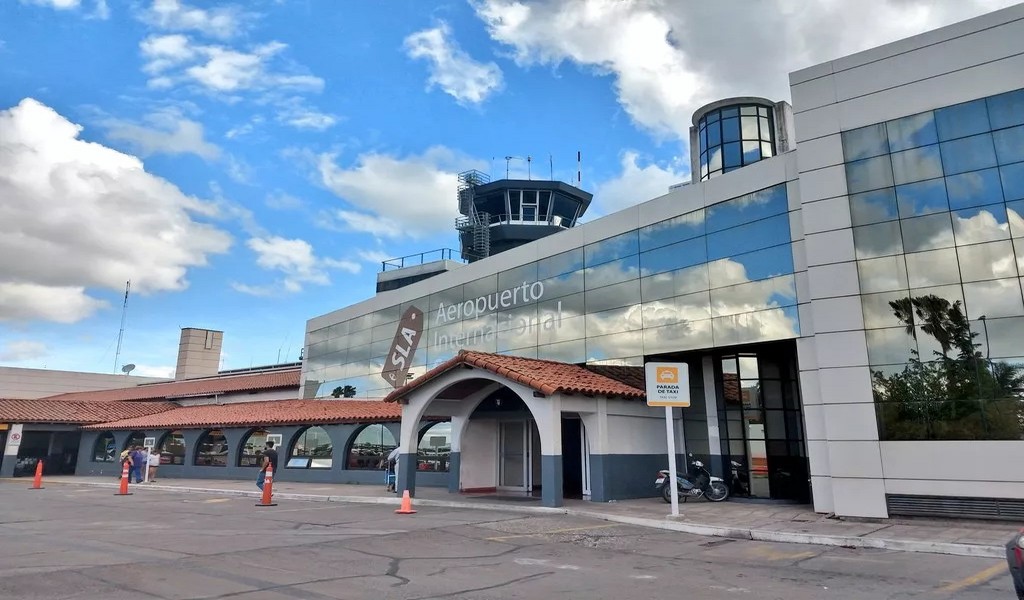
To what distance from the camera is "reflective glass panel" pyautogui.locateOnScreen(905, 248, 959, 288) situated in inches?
523

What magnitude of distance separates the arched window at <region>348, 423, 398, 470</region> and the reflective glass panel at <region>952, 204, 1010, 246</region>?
20.5 m

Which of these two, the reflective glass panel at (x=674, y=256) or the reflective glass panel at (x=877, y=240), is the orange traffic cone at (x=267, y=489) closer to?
the reflective glass panel at (x=674, y=256)

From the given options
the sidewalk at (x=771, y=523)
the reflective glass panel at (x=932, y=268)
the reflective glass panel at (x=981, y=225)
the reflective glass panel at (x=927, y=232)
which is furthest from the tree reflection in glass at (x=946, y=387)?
the sidewalk at (x=771, y=523)

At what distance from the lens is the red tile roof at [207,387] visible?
38.6 meters

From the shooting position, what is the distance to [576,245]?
22.4m

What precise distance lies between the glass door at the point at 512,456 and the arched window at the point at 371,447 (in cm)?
629

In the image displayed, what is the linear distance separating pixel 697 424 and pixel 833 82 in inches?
409

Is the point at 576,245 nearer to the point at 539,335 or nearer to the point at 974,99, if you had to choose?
the point at 539,335

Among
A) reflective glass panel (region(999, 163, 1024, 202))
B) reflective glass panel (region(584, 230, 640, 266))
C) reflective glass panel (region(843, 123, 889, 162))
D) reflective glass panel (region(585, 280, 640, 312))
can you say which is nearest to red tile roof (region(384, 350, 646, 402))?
reflective glass panel (region(585, 280, 640, 312))

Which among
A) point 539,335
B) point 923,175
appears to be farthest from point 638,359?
point 923,175

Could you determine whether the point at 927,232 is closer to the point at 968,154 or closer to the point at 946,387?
the point at 968,154

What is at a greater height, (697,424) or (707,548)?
(697,424)

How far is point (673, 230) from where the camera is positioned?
18984 mm

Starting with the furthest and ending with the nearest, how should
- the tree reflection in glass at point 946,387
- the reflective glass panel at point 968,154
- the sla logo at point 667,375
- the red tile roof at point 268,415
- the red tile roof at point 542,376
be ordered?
the red tile roof at point 268,415
the red tile roof at point 542,376
the sla logo at point 667,375
the reflective glass panel at point 968,154
the tree reflection in glass at point 946,387
